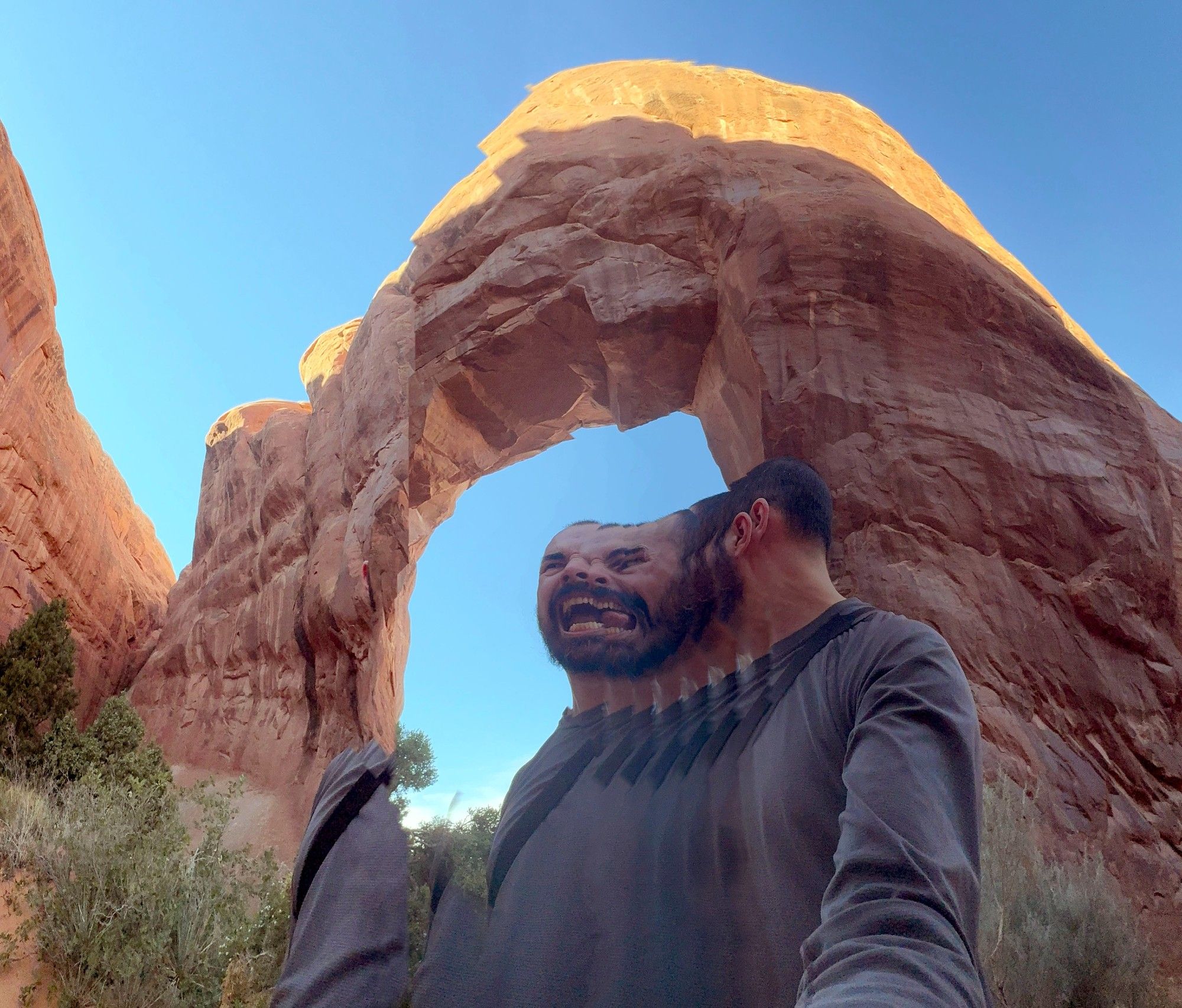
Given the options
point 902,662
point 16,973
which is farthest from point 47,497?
point 902,662

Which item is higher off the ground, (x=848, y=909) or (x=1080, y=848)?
(x=1080, y=848)

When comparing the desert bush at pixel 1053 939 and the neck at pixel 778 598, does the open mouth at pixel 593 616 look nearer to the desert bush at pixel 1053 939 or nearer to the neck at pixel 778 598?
the neck at pixel 778 598

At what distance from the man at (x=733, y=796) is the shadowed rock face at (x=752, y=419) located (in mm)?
2644

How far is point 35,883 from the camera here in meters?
5.91

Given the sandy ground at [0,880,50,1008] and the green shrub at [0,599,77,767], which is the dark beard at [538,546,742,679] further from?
the green shrub at [0,599,77,767]

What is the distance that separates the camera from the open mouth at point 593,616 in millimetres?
2984

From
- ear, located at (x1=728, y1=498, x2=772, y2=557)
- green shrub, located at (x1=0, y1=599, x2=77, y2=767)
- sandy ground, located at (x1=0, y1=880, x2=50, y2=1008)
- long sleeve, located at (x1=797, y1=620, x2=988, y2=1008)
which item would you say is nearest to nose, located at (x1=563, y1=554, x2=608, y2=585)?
ear, located at (x1=728, y1=498, x2=772, y2=557)

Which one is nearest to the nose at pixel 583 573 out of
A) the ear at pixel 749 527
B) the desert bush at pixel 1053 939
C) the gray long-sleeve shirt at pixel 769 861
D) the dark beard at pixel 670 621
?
the dark beard at pixel 670 621

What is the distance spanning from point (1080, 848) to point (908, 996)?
3522 mm

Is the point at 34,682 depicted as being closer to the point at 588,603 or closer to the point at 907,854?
the point at 588,603

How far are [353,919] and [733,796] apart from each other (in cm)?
105

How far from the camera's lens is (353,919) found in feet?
6.84

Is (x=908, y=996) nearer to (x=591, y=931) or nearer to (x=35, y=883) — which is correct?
(x=591, y=931)

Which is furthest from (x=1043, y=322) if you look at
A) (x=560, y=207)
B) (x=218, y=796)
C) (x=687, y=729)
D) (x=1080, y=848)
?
(x=218, y=796)
